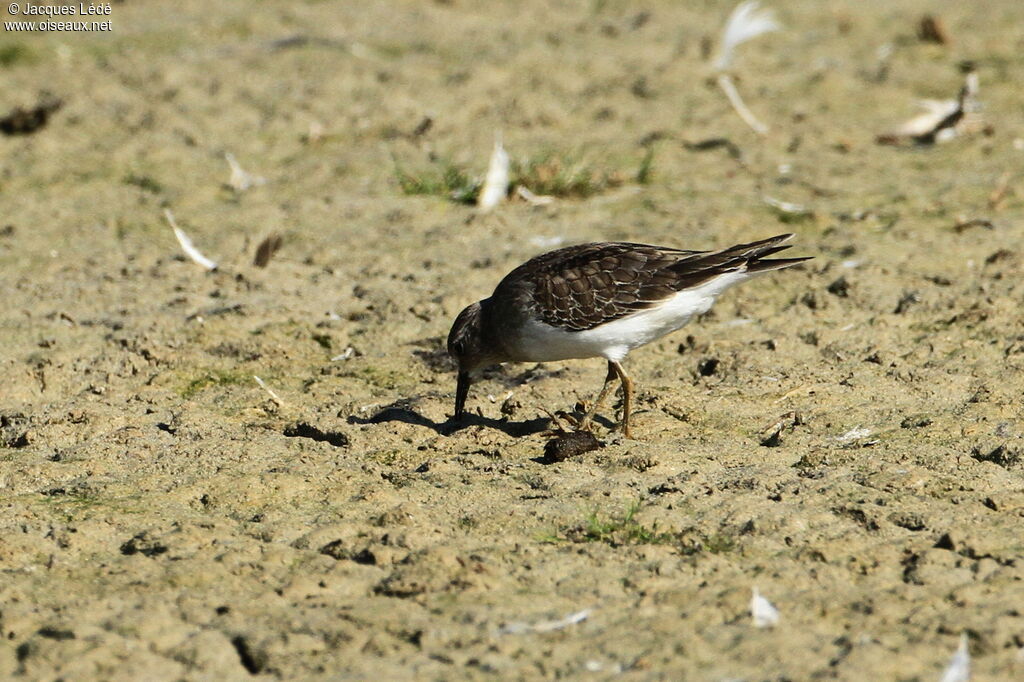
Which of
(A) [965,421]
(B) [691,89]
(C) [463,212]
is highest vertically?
(B) [691,89]

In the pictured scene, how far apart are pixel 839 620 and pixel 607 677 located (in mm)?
942

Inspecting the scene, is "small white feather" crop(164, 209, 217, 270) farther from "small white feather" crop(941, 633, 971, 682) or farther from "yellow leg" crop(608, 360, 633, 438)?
"small white feather" crop(941, 633, 971, 682)

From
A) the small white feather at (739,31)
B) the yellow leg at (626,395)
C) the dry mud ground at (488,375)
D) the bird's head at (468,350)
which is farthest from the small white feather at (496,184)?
the small white feather at (739,31)

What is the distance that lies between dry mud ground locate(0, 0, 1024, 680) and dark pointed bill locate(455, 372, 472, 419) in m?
0.13

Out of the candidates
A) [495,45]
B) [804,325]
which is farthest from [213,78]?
[804,325]

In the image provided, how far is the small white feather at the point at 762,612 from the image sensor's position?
15.6 ft

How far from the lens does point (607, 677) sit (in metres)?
4.48

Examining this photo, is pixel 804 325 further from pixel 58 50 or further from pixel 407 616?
pixel 58 50

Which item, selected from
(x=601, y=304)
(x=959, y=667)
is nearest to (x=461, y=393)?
(x=601, y=304)

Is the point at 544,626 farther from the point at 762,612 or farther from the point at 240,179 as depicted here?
the point at 240,179

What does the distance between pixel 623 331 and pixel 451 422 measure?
1078 millimetres

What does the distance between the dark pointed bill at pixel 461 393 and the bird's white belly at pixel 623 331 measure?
36cm

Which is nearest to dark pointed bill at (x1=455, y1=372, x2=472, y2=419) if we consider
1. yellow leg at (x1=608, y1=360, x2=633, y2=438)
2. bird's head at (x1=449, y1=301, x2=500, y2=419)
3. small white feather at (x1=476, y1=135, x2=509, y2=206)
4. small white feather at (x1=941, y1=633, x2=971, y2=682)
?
bird's head at (x1=449, y1=301, x2=500, y2=419)

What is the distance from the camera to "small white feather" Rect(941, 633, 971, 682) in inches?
171
